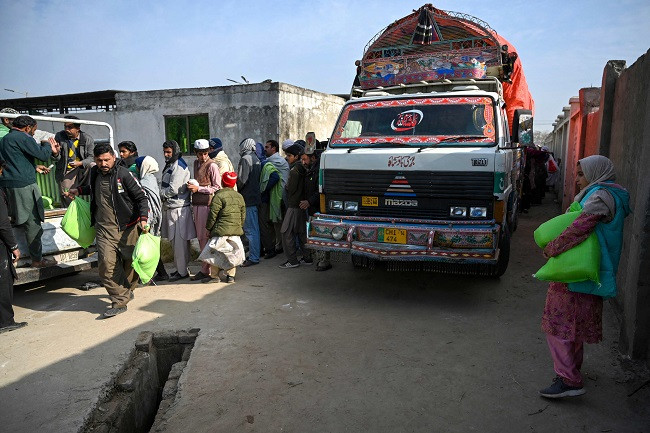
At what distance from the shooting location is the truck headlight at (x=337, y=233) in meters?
4.92

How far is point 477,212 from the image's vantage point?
15.3 ft

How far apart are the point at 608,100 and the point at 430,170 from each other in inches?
104

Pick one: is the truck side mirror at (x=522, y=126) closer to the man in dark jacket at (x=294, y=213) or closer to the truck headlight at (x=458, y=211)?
the truck headlight at (x=458, y=211)

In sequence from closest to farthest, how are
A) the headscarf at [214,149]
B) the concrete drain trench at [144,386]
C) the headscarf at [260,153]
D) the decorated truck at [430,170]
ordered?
the concrete drain trench at [144,386] < the decorated truck at [430,170] < the headscarf at [214,149] < the headscarf at [260,153]

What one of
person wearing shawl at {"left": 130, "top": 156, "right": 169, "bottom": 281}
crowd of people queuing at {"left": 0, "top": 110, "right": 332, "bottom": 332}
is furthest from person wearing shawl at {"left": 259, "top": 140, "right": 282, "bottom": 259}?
person wearing shawl at {"left": 130, "top": 156, "right": 169, "bottom": 281}

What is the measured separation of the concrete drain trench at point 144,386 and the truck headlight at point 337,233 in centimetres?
173

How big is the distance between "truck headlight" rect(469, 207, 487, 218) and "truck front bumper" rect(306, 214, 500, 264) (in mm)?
174

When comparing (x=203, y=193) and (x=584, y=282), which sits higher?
(x=203, y=193)

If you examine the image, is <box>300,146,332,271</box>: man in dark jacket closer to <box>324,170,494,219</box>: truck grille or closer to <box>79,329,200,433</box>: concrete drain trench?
<box>324,170,494,219</box>: truck grille

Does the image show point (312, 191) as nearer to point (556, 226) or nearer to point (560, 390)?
point (556, 226)

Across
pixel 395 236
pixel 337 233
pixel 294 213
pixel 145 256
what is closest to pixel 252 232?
pixel 294 213

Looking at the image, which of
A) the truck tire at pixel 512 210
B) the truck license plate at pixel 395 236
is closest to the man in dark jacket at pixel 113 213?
the truck license plate at pixel 395 236

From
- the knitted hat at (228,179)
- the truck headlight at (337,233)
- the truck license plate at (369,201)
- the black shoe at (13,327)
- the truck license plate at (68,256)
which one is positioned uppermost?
the knitted hat at (228,179)

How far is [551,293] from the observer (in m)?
3.11
